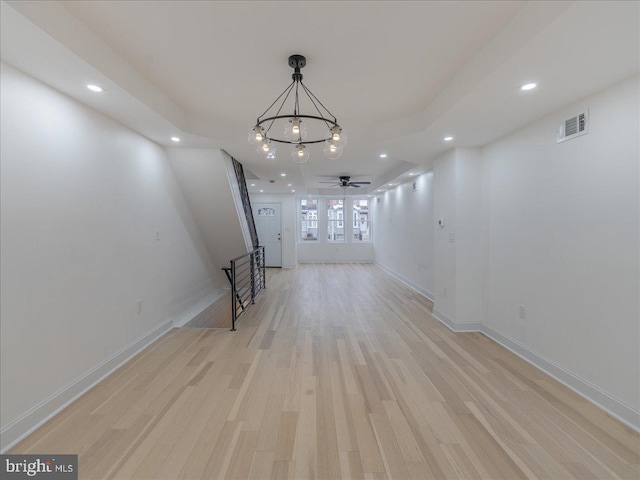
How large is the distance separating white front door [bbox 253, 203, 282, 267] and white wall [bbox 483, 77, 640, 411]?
7.09 meters

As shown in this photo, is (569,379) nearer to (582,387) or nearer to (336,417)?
(582,387)

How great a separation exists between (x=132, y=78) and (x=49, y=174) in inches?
39.4

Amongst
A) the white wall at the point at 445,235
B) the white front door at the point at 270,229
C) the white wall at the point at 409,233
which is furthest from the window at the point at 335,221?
the white wall at the point at 445,235

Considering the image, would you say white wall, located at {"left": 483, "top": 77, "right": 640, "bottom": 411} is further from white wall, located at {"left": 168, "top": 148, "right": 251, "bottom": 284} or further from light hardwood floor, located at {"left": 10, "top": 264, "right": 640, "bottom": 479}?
white wall, located at {"left": 168, "top": 148, "right": 251, "bottom": 284}

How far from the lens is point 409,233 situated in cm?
657

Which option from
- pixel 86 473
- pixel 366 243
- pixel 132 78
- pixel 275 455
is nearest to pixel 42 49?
pixel 132 78

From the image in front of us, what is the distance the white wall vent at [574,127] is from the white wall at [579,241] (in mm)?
45

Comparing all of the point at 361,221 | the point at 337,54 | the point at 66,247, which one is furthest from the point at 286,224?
the point at 337,54

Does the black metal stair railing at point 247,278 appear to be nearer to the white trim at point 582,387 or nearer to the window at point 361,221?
the white trim at point 582,387

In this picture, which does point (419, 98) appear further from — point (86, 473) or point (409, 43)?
point (86, 473)

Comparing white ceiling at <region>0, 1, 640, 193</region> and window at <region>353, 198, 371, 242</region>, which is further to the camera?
window at <region>353, 198, 371, 242</region>

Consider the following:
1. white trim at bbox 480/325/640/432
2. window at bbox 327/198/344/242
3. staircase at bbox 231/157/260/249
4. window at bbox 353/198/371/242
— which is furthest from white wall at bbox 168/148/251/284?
window at bbox 353/198/371/242

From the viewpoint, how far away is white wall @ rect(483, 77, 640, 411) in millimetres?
2000

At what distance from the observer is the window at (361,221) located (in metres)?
10.5
